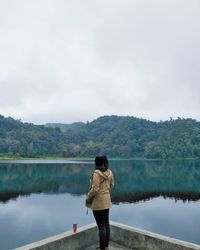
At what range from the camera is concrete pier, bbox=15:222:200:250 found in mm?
5012

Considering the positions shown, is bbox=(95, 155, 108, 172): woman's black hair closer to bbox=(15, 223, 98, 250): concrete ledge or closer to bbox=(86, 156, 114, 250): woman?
bbox=(86, 156, 114, 250): woman

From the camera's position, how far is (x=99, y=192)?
498 cm

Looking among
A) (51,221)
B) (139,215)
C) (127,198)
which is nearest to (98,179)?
(51,221)

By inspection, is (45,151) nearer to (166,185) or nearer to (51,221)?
(166,185)

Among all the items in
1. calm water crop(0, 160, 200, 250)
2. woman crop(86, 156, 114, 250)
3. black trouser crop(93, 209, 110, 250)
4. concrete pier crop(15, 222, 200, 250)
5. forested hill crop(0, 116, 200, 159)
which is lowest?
calm water crop(0, 160, 200, 250)

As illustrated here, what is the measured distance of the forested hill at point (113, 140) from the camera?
363 feet

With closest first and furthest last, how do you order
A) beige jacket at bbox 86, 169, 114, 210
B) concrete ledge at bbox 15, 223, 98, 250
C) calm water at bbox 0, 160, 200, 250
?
1. beige jacket at bbox 86, 169, 114, 210
2. concrete ledge at bbox 15, 223, 98, 250
3. calm water at bbox 0, 160, 200, 250

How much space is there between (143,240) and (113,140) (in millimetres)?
131092

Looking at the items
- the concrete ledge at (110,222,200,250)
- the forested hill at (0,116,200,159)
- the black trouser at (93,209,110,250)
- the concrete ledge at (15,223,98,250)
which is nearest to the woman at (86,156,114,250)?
the black trouser at (93,209,110,250)

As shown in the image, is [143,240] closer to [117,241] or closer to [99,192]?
[117,241]

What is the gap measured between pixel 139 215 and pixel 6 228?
354 inches

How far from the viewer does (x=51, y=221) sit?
18.7 meters

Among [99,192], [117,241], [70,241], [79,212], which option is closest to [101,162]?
[99,192]

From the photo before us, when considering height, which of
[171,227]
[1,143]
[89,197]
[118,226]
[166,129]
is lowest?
[171,227]
